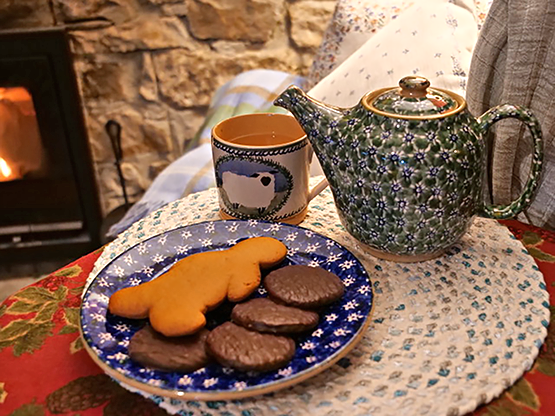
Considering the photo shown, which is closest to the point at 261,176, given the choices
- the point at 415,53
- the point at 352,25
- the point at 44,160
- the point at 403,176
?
the point at 403,176

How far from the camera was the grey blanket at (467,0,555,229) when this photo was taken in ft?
2.02

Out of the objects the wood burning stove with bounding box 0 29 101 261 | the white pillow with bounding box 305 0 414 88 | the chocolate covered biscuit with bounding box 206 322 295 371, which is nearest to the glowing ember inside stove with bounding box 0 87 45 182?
the wood burning stove with bounding box 0 29 101 261

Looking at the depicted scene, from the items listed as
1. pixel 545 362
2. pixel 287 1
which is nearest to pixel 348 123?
pixel 545 362

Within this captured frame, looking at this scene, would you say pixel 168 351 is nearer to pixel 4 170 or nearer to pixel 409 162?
pixel 409 162

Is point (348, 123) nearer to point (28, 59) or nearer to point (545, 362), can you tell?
point (545, 362)

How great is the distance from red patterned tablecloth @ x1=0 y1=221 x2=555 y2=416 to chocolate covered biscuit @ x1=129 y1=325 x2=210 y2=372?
5 centimetres

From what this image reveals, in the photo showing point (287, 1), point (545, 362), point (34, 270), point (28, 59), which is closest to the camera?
point (545, 362)

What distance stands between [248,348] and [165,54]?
1.25 m

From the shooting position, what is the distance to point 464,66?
91 cm

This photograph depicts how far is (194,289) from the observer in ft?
1.56

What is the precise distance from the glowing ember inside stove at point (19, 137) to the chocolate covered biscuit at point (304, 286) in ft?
3.99

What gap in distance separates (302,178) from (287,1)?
39.2 inches

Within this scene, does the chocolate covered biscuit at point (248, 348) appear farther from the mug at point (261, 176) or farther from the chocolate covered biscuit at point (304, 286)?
the mug at point (261, 176)

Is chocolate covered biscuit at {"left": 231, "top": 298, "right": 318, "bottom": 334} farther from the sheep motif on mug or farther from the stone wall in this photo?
the stone wall
